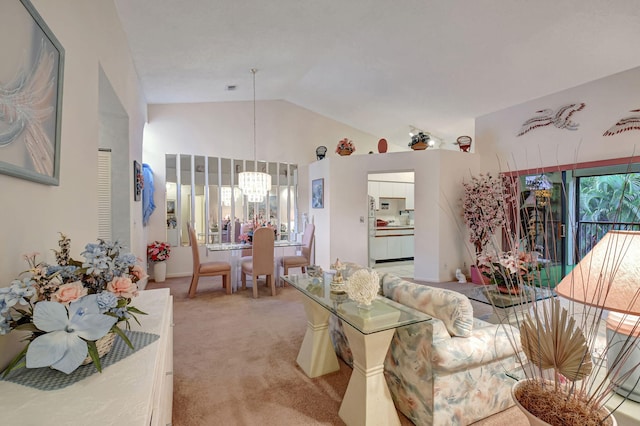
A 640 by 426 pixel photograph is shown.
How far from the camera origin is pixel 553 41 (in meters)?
3.20

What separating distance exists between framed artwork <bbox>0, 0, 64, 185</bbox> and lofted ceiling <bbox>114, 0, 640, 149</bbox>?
1.97 metres

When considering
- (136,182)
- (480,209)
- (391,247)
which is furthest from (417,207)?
(136,182)

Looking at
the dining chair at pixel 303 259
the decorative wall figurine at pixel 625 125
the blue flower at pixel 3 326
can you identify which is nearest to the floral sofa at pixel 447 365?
the blue flower at pixel 3 326

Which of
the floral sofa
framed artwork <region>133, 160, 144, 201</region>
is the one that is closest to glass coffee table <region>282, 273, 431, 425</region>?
the floral sofa

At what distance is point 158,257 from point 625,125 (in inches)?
270

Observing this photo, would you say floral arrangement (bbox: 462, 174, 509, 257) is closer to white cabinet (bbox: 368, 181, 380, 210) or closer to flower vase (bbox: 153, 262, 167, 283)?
white cabinet (bbox: 368, 181, 380, 210)

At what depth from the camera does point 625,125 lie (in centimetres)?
355

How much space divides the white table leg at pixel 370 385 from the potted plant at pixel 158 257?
4505 millimetres

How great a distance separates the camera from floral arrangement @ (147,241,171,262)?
5.15m

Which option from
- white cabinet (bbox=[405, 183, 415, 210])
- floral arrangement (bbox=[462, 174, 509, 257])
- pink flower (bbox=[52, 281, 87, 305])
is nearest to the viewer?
pink flower (bbox=[52, 281, 87, 305])

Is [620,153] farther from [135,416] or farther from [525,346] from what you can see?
[135,416]

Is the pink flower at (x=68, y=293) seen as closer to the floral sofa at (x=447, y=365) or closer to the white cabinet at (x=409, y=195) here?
the floral sofa at (x=447, y=365)

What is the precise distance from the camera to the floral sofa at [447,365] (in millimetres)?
1636

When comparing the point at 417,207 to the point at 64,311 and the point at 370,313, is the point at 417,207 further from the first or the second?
the point at 64,311
